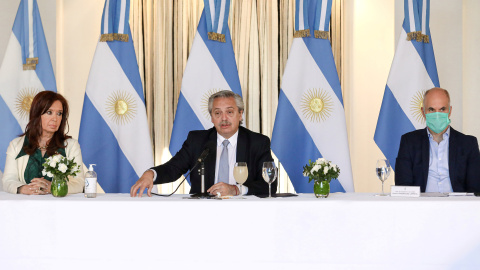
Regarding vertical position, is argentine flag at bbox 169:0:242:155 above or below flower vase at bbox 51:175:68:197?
above

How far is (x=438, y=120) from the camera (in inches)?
129

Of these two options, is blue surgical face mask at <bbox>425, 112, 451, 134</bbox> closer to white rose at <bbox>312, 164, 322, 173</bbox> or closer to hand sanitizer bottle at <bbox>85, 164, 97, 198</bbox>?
white rose at <bbox>312, 164, 322, 173</bbox>

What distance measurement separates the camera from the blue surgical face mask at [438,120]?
327 cm

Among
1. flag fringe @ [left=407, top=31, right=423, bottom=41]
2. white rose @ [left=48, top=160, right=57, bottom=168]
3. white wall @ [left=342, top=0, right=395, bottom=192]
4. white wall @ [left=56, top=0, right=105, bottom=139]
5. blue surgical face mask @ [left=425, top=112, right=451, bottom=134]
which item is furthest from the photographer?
white wall @ [left=342, top=0, right=395, bottom=192]

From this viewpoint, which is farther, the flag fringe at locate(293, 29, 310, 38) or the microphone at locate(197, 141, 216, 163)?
the flag fringe at locate(293, 29, 310, 38)

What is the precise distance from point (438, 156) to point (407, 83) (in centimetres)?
128

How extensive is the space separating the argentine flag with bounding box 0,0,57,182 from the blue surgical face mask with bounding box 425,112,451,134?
3.23 m

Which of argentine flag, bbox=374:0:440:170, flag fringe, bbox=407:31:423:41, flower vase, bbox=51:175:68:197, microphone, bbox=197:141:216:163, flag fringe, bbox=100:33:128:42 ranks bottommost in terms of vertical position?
flower vase, bbox=51:175:68:197

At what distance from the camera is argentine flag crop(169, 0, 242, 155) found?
4.57 meters

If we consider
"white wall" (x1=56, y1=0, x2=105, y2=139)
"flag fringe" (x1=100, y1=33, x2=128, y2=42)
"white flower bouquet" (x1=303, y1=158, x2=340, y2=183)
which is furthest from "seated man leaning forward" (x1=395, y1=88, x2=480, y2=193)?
"white wall" (x1=56, y1=0, x2=105, y2=139)

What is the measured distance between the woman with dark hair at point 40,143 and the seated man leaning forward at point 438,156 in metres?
2.17
